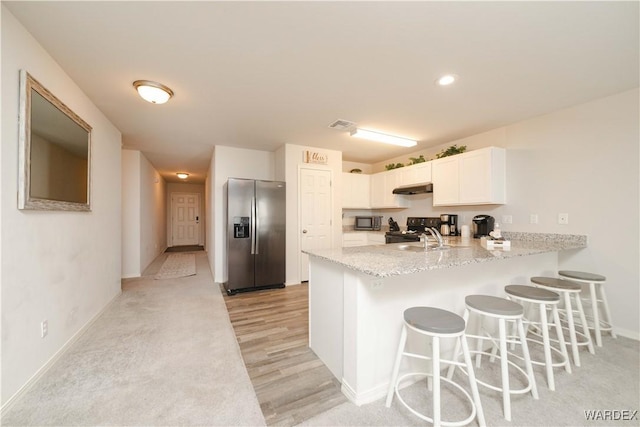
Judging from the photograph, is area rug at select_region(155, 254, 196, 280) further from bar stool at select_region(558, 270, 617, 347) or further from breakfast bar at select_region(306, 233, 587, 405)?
bar stool at select_region(558, 270, 617, 347)

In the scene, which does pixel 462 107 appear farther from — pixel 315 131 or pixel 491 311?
pixel 491 311

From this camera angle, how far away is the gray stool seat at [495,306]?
154cm

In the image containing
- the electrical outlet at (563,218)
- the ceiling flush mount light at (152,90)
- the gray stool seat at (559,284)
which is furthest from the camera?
the electrical outlet at (563,218)

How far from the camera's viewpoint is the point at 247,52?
1.95m

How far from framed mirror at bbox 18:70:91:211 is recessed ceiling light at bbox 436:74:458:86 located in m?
3.18

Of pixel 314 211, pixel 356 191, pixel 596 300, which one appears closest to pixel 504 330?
pixel 596 300

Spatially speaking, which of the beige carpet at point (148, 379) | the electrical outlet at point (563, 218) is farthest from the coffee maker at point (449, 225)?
the beige carpet at point (148, 379)

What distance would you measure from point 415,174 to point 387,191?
0.72m

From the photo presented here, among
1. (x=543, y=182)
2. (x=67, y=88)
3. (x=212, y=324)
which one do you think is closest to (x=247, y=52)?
(x=67, y=88)

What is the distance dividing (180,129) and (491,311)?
13.8 ft

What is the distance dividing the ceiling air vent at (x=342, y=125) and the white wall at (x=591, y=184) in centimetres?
218

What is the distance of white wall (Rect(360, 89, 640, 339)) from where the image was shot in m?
2.50

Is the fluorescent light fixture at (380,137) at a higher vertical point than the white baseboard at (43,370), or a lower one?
higher

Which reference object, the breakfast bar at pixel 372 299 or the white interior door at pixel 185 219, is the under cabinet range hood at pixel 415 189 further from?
the white interior door at pixel 185 219
